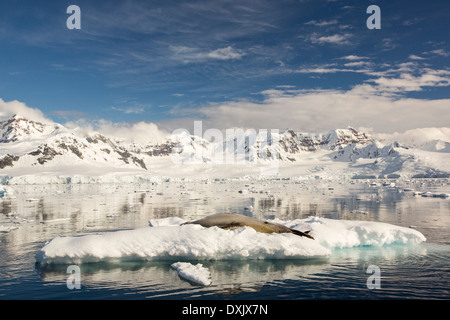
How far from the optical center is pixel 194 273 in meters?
9.70

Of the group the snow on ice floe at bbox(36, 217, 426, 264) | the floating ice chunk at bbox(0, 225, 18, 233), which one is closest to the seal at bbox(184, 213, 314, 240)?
the snow on ice floe at bbox(36, 217, 426, 264)

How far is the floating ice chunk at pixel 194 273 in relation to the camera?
928cm

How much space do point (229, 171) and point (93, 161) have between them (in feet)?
195

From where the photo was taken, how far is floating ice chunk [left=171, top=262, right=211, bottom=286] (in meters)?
9.28

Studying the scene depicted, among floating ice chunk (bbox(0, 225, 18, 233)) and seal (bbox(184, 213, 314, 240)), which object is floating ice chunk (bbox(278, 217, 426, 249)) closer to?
seal (bbox(184, 213, 314, 240))

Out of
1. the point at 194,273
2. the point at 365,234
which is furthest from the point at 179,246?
the point at 365,234

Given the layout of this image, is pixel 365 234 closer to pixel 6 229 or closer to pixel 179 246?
pixel 179 246

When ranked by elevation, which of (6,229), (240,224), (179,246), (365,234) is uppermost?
(240,224)

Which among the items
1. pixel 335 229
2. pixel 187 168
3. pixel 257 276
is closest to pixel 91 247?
pixel 257 276

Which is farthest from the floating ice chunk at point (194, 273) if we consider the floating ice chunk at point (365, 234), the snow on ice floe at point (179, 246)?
the floating ice chunk at point (365, 234)

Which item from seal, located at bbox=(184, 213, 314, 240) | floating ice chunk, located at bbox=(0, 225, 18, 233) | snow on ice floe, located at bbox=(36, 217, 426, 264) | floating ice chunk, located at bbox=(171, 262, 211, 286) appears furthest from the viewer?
floating ice chunk, located at bbox=(0, 225, 18, 233)

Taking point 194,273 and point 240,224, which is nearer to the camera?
point 194,273

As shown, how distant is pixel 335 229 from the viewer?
14.5 m
